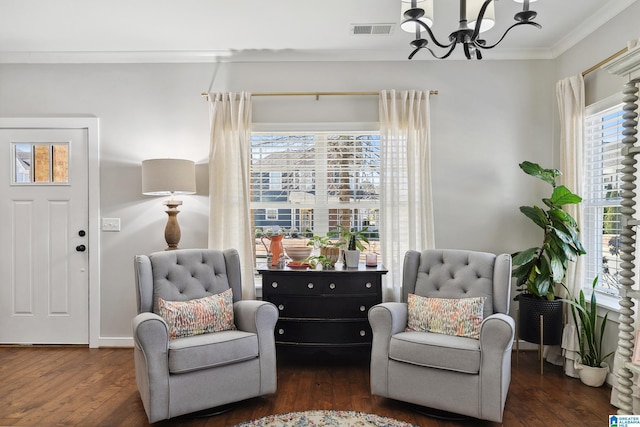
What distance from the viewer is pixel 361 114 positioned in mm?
3818

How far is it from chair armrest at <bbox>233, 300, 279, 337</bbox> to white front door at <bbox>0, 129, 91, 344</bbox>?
1.97 meters

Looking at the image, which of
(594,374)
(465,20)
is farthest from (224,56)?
(594,374)

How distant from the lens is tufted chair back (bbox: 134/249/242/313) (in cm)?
273

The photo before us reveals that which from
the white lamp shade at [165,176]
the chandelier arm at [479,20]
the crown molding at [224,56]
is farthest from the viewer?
the crown molding at [224,56]

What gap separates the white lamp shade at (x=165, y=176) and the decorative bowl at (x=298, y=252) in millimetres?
988

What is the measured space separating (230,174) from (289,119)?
740mm

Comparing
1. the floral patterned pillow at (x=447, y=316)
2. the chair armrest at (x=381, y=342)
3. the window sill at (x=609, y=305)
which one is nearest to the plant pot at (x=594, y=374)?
the window sill at (x=609, y=305)

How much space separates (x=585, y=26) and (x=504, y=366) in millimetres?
2656

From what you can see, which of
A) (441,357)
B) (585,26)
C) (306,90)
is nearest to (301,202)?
(306,90)

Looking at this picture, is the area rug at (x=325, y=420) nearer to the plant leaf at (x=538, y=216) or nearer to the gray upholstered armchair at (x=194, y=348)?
the gray upholstered armchair at (x=194, y=348)

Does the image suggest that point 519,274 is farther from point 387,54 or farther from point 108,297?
point 108,297

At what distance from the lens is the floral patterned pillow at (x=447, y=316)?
263cm

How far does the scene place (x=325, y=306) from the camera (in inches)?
129

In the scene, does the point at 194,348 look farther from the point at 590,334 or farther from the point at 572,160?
the point at 572,160
